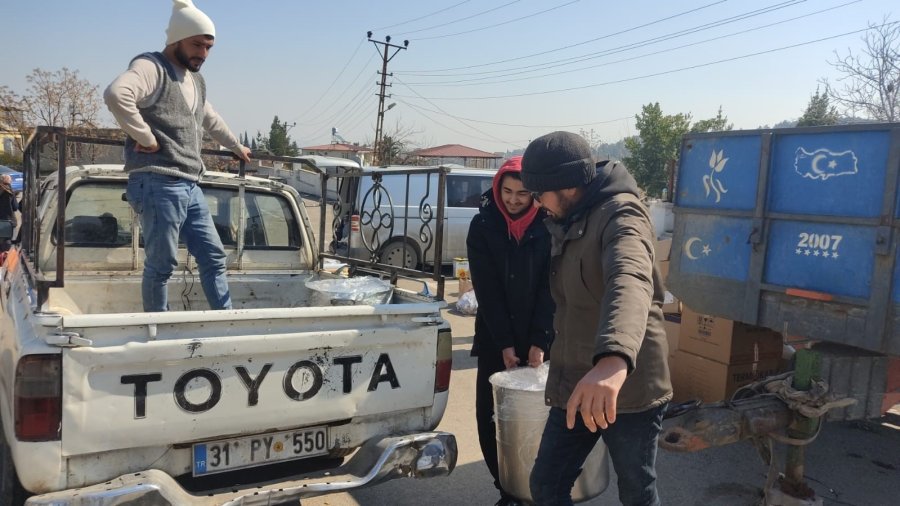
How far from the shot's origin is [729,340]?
174 inches

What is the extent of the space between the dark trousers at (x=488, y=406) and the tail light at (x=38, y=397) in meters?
1.86

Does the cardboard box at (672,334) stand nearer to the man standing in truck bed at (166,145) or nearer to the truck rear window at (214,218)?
the truck rear window at (214,218)

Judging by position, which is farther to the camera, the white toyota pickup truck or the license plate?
the license plate

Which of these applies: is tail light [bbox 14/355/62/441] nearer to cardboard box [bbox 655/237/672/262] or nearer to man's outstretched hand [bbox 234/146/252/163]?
man's outstretched hand [bbox 234/146/252/163]

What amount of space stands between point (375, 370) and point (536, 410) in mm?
733

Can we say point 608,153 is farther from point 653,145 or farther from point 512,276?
point 512,276

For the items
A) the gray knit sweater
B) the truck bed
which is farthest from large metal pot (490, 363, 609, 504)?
the gray knit sweater

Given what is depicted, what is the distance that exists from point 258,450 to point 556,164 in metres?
1.68

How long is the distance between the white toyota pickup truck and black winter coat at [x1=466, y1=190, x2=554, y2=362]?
29 cm

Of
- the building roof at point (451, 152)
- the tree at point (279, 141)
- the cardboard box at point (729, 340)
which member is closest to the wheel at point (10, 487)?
the cardboard box at point (729, 340)

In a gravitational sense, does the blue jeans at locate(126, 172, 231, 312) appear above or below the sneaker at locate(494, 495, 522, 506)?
above

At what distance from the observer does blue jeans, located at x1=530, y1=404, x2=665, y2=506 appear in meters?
2.10

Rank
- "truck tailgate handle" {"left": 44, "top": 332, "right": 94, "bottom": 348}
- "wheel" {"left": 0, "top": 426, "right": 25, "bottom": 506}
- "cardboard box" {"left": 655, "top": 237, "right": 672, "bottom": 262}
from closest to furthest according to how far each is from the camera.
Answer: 1. "truck tailgate handle" {"left": 44, "top": 332, "right": 94, "bottom": 348}
2. "wheel" {"left": 0, "top": 426, "right": 25, "bottom": 506}
3. "cardboard box" {"left": 655, "top": 237, "right": 672, "bottom": 262}

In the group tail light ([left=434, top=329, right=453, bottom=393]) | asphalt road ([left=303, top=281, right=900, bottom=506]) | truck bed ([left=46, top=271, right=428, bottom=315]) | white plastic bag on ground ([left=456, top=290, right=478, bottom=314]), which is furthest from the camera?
white plastic bag on ground ([left=456, top=290, right=478, bottom=314])
